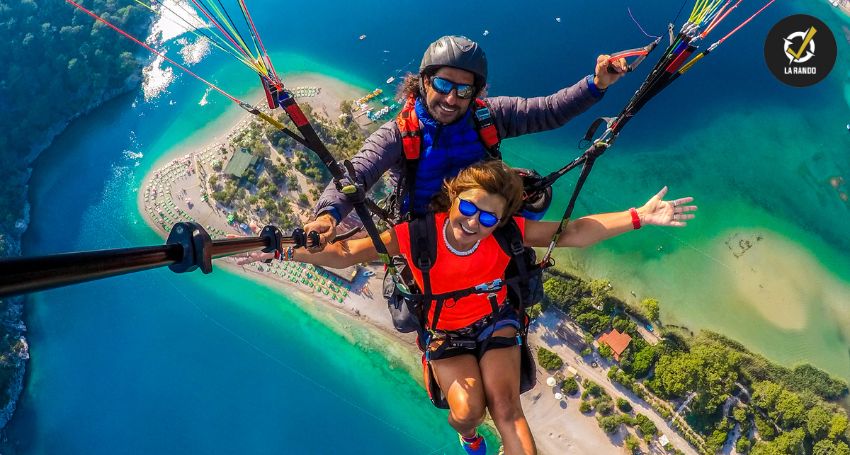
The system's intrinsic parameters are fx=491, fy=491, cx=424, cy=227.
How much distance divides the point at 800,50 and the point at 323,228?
672 inches

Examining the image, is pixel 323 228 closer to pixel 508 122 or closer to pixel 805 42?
pixel 508 122

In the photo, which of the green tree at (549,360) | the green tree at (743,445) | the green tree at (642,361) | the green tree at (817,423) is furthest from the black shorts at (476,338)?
the green tree at (817,423)

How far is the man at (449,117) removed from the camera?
9.29 ft

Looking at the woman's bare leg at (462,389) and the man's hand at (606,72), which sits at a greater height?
the man's hand at (606,72)

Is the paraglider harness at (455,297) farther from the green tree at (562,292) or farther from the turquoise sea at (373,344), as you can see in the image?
the turquoise sea at (373,344)

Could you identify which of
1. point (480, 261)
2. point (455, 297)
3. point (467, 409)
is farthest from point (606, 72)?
point (467, 409)

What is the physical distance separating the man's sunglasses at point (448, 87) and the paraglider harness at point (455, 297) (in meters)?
0.73

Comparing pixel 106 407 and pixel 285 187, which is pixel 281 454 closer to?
pixel 106 407

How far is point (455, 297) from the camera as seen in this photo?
307 centimetres

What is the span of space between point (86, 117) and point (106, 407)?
28.9ft

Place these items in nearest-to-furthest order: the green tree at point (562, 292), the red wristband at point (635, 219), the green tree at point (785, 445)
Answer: the red wristband at point (635, 219), the green tree at point (785, 445), the green tree at point (562, 292)

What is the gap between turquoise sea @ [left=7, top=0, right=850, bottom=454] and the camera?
11.0 metres

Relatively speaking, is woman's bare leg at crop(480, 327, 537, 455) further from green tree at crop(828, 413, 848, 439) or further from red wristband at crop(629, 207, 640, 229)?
green tree at crop(828, 413, 848, 439)

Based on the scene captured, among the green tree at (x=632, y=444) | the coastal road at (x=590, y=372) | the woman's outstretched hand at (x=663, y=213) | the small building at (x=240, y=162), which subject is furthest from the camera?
the small building at (x=240, y=162)
